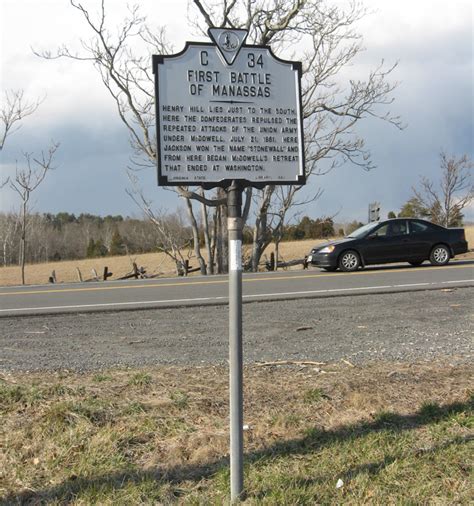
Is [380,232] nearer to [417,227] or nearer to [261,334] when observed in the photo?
[417,227]

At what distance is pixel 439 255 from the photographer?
17672 mm

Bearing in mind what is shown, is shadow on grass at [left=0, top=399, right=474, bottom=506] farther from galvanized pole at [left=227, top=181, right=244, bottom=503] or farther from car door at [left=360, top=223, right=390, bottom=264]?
car door at [left=360, top=223, right=390, bottom=264]

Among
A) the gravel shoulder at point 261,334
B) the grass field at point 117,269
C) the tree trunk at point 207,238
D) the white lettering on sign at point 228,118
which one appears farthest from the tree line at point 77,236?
the white lettering on sign at point 228,118

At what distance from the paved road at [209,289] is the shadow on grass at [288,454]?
6.60 meters

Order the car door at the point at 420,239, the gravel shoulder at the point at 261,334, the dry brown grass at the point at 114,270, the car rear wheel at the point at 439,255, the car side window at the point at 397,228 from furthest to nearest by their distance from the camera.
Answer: the dry brown grass at the point at 114,270
the car rear wheel at the point at 439,255
the car door at the point at 420,239
the car side window at the point at 397,228
the gravel shoulder at the point at 261,334

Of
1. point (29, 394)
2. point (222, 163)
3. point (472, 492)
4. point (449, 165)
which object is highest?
point (449, 165)

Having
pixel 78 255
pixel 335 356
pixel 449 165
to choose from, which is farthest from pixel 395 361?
pixel 78 255

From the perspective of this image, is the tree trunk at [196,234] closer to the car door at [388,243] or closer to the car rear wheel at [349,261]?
the car rear wheel at [349,261]

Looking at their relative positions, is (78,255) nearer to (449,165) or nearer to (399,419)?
(449,165)

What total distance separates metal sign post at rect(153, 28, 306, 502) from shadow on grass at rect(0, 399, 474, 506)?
46cm

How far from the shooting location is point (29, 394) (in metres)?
4.71

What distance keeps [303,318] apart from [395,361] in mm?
2926

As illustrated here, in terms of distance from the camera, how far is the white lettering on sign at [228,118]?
12.0ft

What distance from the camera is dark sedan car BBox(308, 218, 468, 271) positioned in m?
16.8
